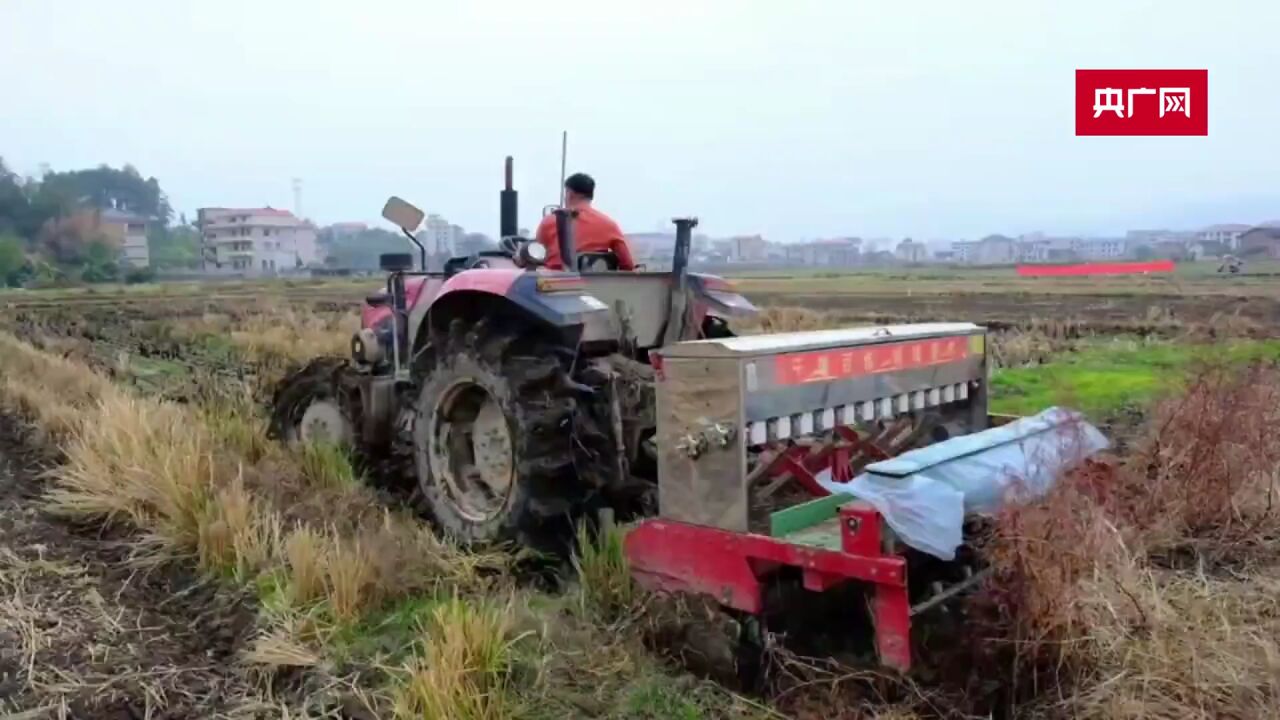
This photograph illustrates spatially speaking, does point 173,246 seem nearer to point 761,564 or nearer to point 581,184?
point 581,184

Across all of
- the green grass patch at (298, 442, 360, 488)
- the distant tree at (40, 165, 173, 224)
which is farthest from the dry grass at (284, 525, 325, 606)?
the distant tree at (40, 165, 173, 224)

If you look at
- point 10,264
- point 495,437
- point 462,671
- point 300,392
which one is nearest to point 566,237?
point 495,437

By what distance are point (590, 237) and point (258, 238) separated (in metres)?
89.1

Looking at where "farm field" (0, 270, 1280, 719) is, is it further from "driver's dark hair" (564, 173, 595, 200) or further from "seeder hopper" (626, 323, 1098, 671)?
"driver's dark hair" (564, 173, 595, 200)

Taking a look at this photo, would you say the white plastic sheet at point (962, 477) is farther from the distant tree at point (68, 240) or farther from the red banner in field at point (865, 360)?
the distant tree at point (68, 240)

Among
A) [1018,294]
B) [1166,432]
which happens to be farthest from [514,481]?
[1018,294]

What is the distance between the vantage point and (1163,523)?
4.22 metres

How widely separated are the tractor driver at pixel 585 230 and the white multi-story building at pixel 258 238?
7710cm

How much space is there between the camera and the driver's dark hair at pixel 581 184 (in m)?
5.82

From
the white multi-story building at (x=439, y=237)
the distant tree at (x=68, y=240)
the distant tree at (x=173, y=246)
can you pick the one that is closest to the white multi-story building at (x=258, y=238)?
the distant tree at (x=173, y=246)

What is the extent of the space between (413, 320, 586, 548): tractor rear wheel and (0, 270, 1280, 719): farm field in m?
0.22

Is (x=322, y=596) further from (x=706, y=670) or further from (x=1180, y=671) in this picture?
(x=1180, y=671)

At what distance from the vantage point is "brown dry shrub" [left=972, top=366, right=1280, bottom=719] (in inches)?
116

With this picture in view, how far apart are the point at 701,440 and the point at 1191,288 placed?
109 feet
